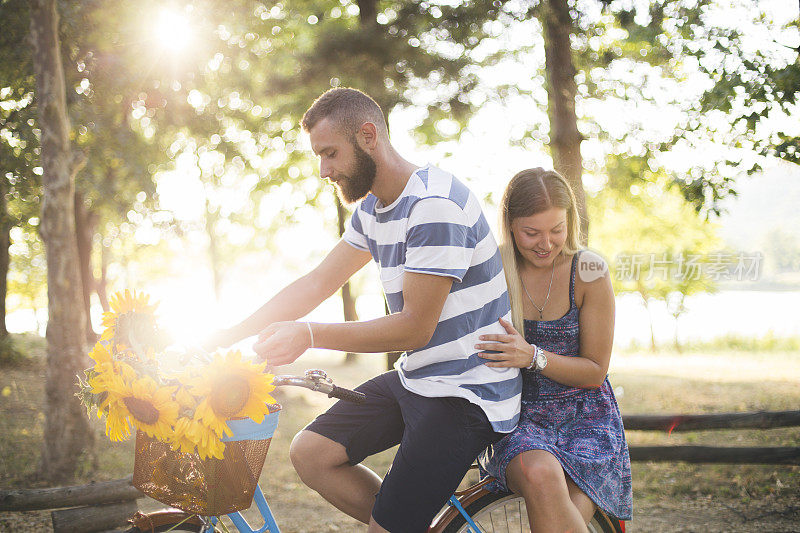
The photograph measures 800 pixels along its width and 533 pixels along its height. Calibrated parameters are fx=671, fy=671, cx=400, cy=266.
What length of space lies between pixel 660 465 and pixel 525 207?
18.4 ft

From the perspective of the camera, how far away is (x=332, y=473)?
2.69 m

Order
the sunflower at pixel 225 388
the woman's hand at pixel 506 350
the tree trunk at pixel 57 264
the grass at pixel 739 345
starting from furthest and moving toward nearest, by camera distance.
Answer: the grass at pixel 739 345, the tree trunk at pixel 57 264, the woman's hand at pixel 506 350, the sunflower at pixel 225 388

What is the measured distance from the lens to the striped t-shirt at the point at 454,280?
2.30m

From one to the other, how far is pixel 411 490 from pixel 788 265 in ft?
65.1

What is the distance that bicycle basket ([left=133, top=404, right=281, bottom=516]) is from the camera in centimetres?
210

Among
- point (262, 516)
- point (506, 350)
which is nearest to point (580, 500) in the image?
point (506, 350)

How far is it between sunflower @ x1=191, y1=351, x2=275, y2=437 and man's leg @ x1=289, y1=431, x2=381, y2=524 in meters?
0.79

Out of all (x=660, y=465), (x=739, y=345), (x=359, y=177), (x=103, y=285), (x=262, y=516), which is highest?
(x=103, y=285)

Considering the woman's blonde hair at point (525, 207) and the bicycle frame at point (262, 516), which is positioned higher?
the woman's blonde hair at point (525, 207)

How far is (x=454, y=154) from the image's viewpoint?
15.4 meters

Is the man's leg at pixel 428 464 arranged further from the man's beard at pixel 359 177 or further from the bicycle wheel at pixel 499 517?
the man's beard at pixel 359 177

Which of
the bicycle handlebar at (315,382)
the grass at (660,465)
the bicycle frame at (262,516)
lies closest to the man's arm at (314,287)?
the bicycle handlebar at (315,382)

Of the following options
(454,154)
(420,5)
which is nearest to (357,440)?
(420,5)

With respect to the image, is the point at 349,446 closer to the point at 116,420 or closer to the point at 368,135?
the point at 116,420
